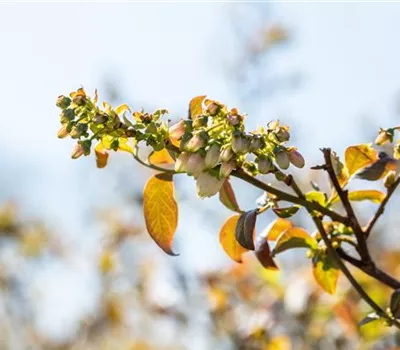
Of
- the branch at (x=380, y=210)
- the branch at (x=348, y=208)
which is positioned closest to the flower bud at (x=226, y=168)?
the branch at (x=348, y=208)

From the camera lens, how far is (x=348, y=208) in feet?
2.72

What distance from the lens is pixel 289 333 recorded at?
2.19 m

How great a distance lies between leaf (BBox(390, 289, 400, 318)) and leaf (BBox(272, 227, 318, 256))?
11 cm

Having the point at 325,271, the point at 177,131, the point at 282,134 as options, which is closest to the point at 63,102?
the point at 177,131

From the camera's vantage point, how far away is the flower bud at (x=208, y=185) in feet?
2.52

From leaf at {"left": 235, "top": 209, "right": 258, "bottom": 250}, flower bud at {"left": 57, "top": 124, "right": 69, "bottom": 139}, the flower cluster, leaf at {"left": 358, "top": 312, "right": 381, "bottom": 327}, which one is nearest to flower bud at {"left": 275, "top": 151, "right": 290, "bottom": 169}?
the flower cluster

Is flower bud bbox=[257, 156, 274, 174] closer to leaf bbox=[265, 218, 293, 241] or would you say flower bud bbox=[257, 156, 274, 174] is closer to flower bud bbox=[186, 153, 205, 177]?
flower bud bbox=[186, 153, 205, 177]

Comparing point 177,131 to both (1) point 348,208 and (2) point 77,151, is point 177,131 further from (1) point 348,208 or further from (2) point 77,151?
(1) point 348,208

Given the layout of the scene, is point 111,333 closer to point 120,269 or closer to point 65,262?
point 65,262

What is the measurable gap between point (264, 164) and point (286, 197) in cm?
8

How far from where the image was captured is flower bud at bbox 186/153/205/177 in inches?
29.0

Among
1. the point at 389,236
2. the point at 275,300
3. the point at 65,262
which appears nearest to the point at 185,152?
the point at 275,300

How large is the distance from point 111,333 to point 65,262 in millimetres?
545

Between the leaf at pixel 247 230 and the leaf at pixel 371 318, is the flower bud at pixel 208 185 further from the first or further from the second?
the leaf at pixel 371 318
